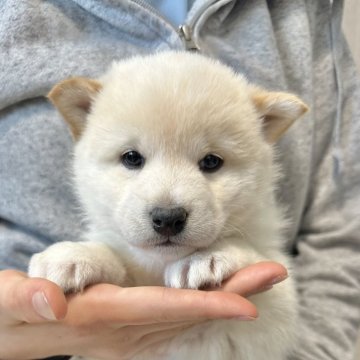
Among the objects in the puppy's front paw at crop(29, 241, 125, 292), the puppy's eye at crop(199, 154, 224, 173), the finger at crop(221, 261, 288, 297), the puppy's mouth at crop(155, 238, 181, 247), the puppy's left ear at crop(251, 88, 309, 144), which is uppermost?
the puppy's left ear at crop(251, 88, 309, 144)


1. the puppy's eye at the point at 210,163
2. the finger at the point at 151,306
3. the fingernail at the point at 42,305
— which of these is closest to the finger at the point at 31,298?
the fingernail at the point at 42,305

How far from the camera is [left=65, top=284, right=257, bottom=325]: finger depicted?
0.84 metres

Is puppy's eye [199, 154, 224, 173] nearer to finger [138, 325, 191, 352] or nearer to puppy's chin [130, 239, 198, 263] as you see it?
puppy's chin [130, 239, 198, 263]

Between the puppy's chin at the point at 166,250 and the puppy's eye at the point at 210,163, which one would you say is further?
the puppy's eye at the point at 210,163

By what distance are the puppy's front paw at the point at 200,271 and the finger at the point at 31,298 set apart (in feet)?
0.83

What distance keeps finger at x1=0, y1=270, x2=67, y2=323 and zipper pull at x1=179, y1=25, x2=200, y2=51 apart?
0.80 m

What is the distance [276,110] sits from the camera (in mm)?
1215

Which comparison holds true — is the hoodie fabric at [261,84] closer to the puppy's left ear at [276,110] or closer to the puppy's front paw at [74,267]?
the puppy's left ear at [276,110]

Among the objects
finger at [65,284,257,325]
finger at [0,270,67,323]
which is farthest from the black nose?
finger at [0,270,67,323]

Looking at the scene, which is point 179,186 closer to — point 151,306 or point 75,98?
point 151,306

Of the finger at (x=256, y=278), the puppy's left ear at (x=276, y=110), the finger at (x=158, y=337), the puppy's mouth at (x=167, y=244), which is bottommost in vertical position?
the finger at (x=158, y=337)

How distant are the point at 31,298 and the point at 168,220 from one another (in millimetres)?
299

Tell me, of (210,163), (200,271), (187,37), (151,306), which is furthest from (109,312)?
(187,37)

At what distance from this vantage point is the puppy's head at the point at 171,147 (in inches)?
38.1
